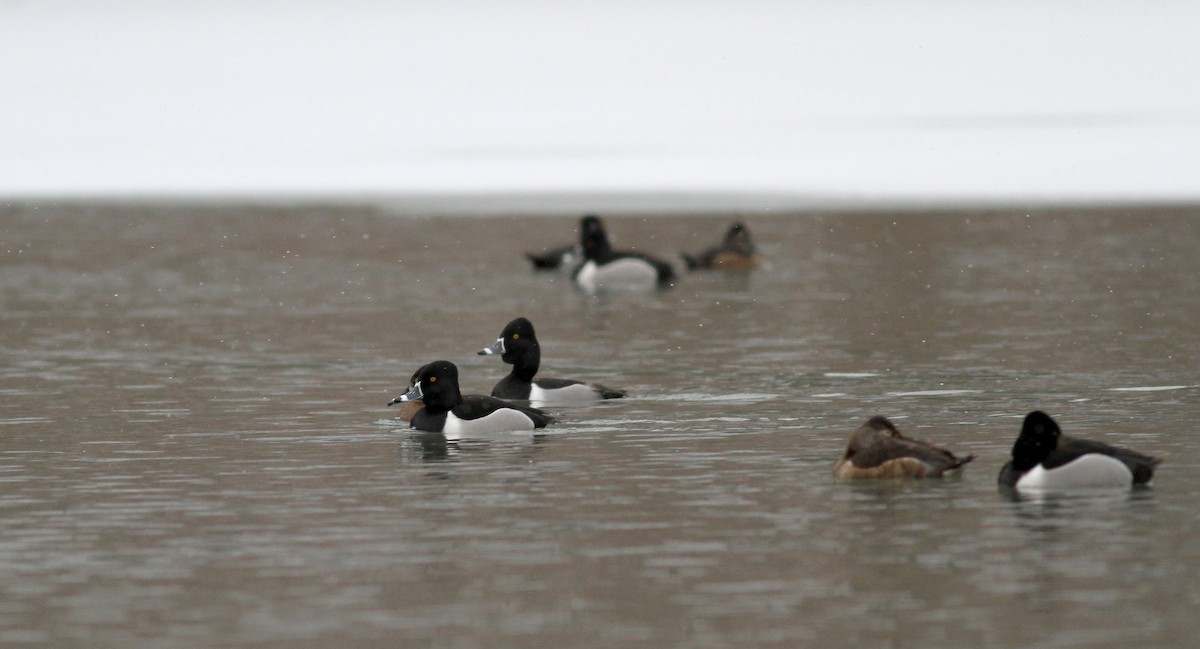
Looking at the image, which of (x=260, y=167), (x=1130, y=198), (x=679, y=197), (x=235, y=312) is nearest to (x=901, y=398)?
(x=235, y=312)

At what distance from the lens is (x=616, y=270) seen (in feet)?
126

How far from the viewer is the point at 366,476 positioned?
16.5 m

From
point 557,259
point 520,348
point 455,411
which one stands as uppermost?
point 520,348

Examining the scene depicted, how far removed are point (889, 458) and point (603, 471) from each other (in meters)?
2.29

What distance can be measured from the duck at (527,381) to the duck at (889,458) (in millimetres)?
5568

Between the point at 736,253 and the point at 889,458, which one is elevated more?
the point at 736,253

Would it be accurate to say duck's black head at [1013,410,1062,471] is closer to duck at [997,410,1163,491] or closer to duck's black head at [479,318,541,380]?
duck at [997,410,1163,491]

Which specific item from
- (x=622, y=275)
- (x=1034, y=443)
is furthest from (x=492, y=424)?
(x=622, y=275)

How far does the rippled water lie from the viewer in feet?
37.8

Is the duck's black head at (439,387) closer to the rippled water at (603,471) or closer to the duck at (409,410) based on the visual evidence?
the rippled water at (603,471)

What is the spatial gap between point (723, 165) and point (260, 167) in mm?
22053

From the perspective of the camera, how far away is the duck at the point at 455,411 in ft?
62.4

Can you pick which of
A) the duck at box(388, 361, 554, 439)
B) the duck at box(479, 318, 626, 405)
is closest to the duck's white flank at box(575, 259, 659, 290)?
the duck at box(479, 318, 626, 405)

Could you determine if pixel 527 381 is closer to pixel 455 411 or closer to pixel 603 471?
pixel 455 411
